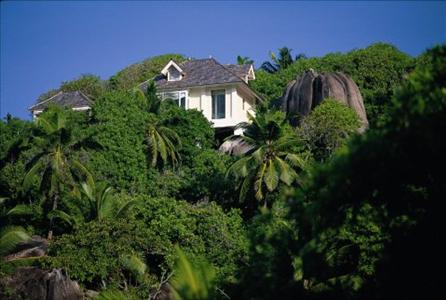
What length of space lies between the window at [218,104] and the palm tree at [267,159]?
11796mm

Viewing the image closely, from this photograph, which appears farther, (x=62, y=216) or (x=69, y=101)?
(x=69, y=101)

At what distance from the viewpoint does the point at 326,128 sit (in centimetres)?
4022

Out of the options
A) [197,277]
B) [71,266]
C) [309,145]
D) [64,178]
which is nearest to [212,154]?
[309,145]

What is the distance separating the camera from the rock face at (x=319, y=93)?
4484 cm

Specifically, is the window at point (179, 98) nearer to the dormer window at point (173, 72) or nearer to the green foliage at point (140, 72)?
the dormer window at point (173, 72)

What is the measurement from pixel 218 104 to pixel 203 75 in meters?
2.52

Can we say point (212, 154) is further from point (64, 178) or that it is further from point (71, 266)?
point (71, 266)

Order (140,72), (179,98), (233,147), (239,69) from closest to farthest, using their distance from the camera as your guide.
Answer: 1. (233,147)
2. (179,98)
3. (239,69)
4. (140,72)

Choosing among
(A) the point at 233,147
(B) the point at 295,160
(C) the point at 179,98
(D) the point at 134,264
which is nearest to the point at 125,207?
(D) the point at 134,264

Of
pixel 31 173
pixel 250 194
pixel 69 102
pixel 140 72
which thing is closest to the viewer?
pixel 31 173

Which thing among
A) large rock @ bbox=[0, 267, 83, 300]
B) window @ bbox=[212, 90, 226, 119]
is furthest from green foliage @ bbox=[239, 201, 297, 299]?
window @ bbox=[212, 90, 226, 119]

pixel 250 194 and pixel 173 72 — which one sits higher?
pixel 173 72

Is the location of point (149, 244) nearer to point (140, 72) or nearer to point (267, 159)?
point (267, 159)

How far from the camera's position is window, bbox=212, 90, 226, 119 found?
49.6m
